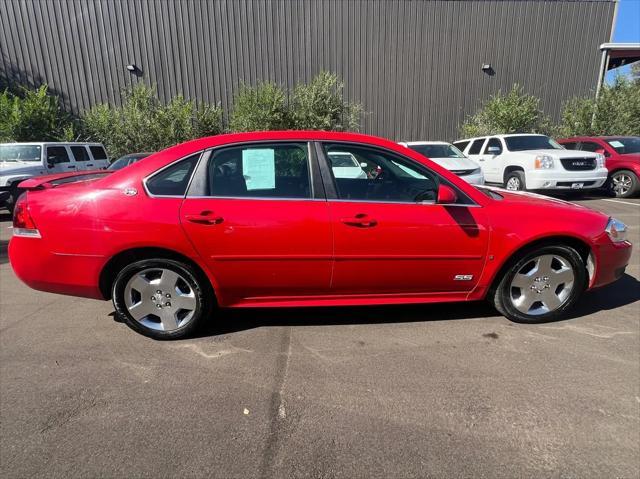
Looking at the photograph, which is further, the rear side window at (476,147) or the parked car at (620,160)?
the rear side window at (476,147)

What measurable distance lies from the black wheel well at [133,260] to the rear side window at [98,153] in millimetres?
10612

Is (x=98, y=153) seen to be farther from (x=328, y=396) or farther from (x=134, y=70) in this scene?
(x=328, y=396)

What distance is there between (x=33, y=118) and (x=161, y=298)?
17083 mm

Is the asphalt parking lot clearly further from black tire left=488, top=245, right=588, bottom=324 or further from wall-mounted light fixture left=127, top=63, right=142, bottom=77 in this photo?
wall-mounted light fixture left=127, top=63, right=142, bottom=77

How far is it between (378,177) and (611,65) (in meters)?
26.3

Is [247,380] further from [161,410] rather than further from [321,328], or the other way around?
[321,328]

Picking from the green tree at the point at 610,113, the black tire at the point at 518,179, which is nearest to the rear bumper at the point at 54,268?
the black tire at the point at 518,179

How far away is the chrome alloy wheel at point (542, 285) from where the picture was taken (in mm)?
3082

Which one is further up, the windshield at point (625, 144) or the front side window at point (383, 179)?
the windshield at point (625, 144)

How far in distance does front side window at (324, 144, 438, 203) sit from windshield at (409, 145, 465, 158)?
277 inches

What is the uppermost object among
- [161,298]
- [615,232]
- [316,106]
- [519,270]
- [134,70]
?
[134,70]

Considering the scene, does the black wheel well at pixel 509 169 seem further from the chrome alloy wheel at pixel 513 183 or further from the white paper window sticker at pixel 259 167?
the white paper window sticker at pixel 259 167

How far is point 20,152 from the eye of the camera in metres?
9.58

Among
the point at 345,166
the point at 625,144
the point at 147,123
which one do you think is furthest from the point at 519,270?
the point at 147,123
